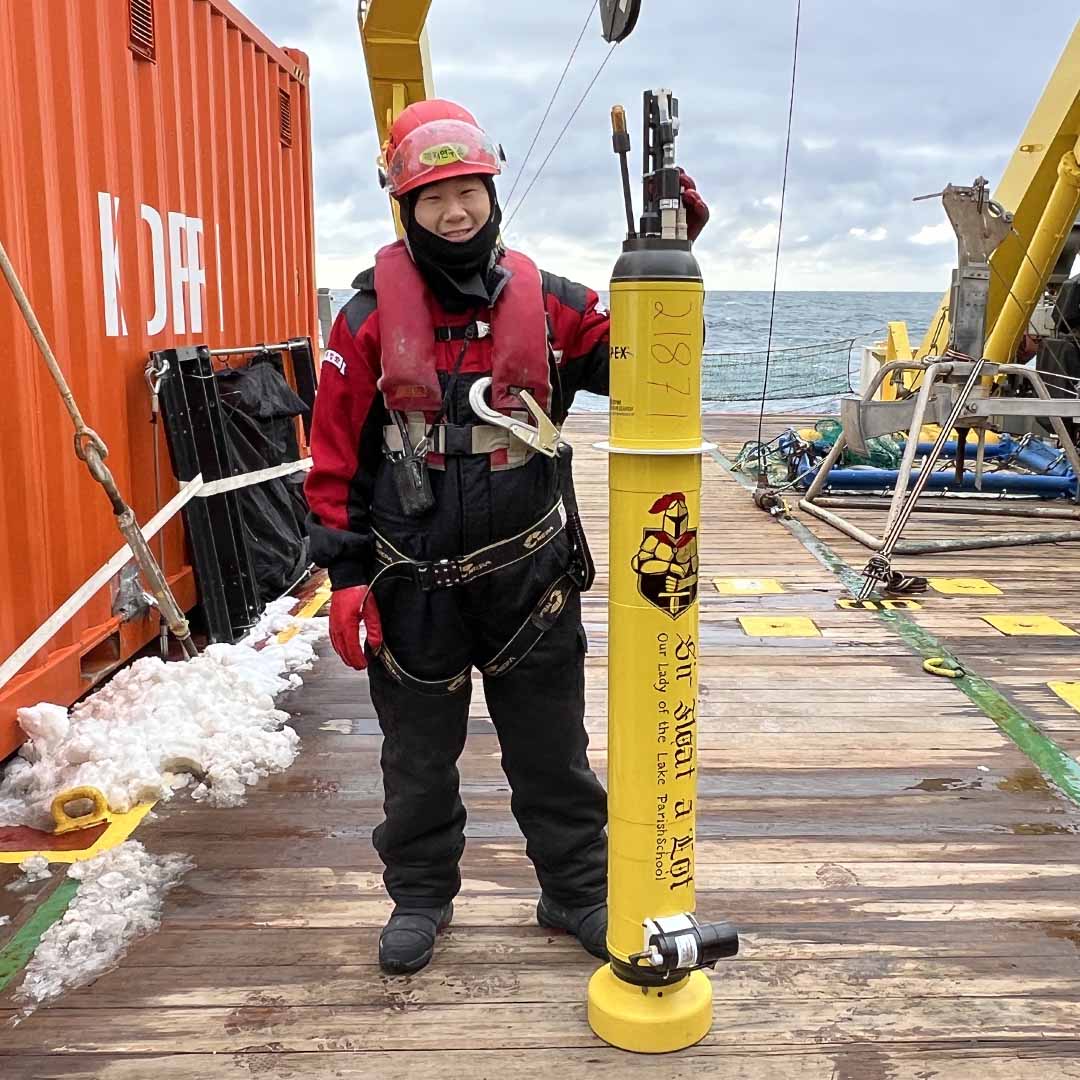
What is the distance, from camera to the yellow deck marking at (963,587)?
6306mm

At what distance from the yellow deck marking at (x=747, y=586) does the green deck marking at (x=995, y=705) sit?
16.4 inches

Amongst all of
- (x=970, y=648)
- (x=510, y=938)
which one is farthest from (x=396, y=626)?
(x=970, y=648)

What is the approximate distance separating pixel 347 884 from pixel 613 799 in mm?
1100

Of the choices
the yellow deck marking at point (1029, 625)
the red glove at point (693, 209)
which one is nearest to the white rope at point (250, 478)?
the red glove at point (693, 209)

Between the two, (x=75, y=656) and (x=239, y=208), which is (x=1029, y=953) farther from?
(x=239, y=208)

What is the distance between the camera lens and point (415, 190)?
7.68 feet

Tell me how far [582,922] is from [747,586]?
13.2ft

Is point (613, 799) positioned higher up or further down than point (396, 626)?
further down

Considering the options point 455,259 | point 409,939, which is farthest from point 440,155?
point 409,939

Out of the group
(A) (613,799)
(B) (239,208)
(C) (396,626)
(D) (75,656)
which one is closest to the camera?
(A) (613,799)

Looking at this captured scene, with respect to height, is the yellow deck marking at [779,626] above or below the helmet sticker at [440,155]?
below

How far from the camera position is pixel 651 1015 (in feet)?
7.59

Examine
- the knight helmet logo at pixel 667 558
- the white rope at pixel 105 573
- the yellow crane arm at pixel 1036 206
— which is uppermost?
the yellow crane arm at pixel 1036 206

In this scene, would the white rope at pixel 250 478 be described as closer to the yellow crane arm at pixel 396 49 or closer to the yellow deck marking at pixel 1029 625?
the yellow crane arm at pixel 396 49
